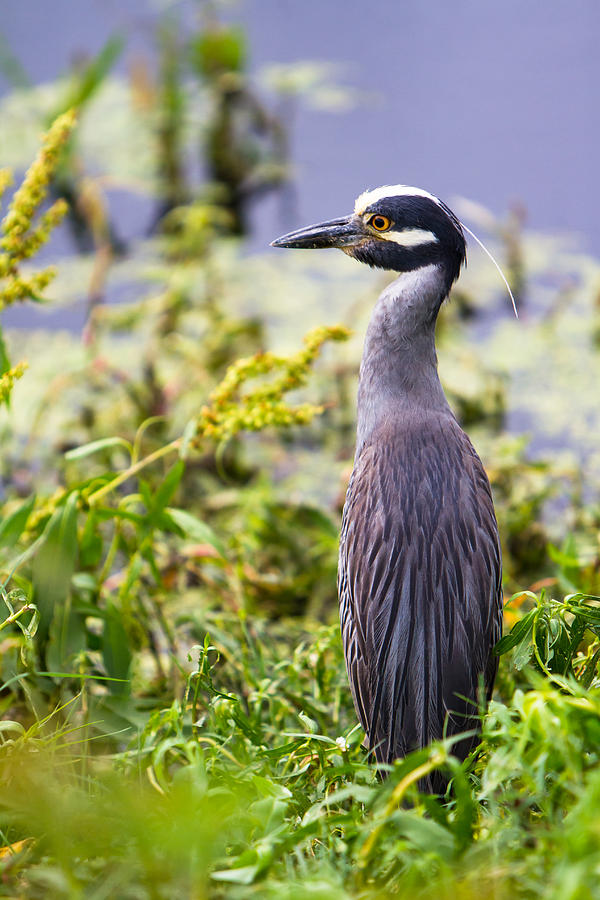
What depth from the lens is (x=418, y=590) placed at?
66.1 inches

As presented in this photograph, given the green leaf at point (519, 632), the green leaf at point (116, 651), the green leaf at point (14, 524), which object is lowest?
the green leaf at point (116, 651)

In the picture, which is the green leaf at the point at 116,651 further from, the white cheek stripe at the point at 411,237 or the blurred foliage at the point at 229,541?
the white cheek stripe at the point at 411,237

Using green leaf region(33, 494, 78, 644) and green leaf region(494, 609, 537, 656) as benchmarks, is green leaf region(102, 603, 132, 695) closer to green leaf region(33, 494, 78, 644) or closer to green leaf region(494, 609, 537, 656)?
green leaf region(33, 494, 78, 644)

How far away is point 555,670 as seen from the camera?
4.91ft

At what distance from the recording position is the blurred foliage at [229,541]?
3.68ft

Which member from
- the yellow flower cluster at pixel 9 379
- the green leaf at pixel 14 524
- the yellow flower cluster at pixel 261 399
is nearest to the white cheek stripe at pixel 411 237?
the yellow flower cluster at pixel 261 399

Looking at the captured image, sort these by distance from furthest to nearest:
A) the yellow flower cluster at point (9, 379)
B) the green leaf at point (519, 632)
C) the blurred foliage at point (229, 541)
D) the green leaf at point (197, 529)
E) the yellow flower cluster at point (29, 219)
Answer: the green leaf at point (197, 529)
the yellow flower cluster at point (29, 219)
the yellow flower cluster at point (9, 379)
the green leaf at point (519, 632)
the blurred foliage at point (229, 541)

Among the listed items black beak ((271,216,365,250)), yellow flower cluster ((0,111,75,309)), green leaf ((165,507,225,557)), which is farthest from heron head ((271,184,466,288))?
green leaf ((165,507,225,557))

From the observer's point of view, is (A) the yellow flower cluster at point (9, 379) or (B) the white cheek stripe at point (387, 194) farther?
(B) the white cheek stripe at point (387, 194)

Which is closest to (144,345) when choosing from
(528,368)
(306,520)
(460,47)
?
(306,520)

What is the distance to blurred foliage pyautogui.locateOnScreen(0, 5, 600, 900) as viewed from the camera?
1.12 metres

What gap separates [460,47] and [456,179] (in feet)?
4.57

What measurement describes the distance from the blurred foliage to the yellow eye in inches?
11.9

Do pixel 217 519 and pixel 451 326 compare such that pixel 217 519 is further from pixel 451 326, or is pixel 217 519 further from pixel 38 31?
pixel 38 31
